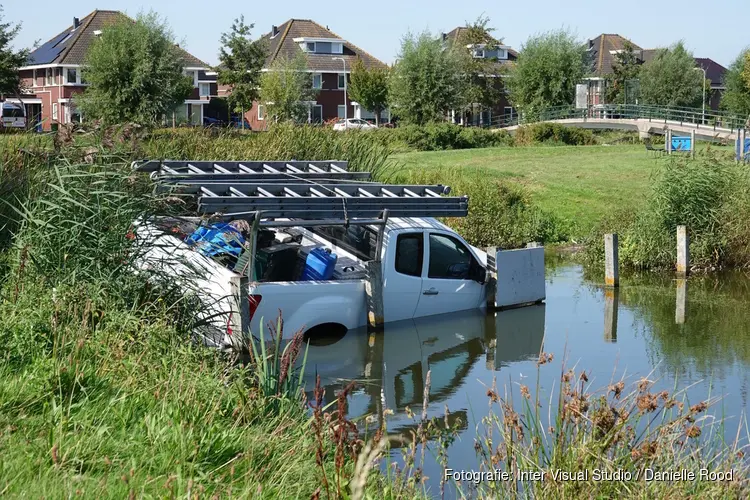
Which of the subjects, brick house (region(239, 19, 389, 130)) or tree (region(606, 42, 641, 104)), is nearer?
tree (region(606, 42, 641, 104))

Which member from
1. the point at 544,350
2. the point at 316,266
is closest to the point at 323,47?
the point at 316,266

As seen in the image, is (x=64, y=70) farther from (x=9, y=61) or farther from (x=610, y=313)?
(x=610, y=313)

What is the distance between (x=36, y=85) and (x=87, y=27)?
6.71 meters

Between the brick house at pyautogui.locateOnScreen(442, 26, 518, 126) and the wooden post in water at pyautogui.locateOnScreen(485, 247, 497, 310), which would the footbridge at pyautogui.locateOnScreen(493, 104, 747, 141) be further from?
the wooden post in water at pyautogui.locateOnScreen(485, 247, 497, 310)

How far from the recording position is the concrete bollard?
13641 mm

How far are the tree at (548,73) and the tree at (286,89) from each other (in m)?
15.5

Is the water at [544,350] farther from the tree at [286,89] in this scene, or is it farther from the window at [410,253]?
the tree at [286,89]

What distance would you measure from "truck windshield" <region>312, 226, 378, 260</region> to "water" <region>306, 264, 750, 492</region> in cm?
117

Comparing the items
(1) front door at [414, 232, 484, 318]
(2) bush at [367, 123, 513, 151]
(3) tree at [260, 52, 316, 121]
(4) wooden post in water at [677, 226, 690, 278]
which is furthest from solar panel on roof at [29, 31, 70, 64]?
(1) front door at [414, 232, 484, 318]

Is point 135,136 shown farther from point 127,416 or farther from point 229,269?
point 127,416

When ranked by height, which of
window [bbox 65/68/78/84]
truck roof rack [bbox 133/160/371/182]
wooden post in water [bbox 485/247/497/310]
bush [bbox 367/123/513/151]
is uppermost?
window [bbox 65/68/78/84]

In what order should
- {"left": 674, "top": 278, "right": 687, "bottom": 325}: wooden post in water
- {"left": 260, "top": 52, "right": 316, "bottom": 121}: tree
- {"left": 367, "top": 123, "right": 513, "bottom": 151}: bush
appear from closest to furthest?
{"left": 674, "top": 278, "right": 687, "bottom": 325}: wooden post in water → {"left": 367, "top": 123, "right": 513, "bottom": 151}: bush → {"left": 260, "top": 52, "right": 316, "bottom": 121}: tree

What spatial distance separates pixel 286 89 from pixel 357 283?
55503 mm

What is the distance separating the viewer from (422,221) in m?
14.9
